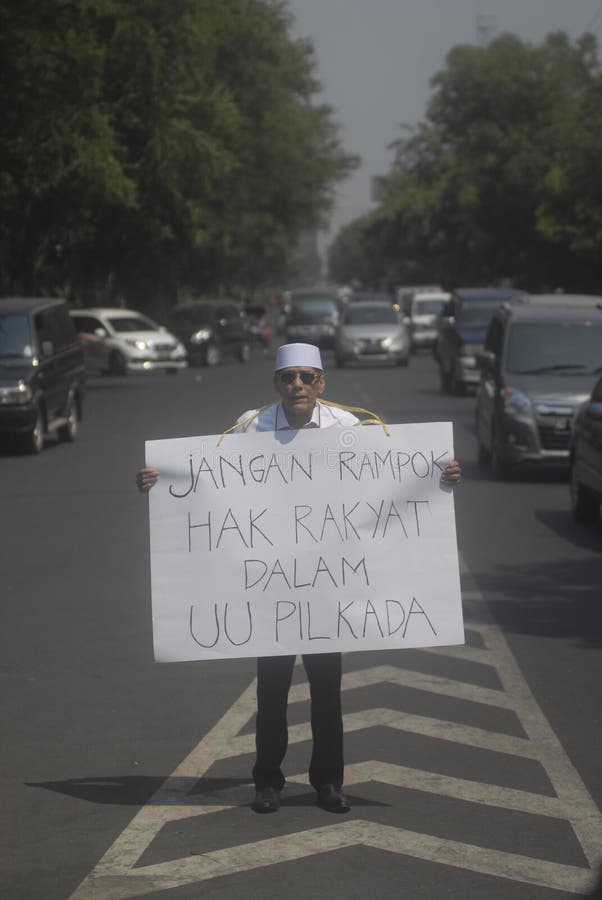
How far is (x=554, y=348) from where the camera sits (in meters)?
18.4

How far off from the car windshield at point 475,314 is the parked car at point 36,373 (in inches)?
445

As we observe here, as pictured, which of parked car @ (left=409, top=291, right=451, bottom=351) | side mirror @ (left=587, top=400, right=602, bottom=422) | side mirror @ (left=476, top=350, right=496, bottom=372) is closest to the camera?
side mirror @ (left=587, top=400, right=602, bottom=422)

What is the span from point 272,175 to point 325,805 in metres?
57.8

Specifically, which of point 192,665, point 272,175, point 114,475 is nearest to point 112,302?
point 272,175

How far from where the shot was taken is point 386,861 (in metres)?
5.24

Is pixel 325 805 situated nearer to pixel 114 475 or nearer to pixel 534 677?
pixel 534 677

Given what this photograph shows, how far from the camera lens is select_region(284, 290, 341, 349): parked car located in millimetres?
58312

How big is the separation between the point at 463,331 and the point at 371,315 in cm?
1328

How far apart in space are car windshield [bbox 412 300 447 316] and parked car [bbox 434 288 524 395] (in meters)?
25.5

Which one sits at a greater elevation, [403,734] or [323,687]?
[323,687]

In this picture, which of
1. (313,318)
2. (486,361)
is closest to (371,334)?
(313,318)

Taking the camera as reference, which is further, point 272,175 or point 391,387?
point 272,175

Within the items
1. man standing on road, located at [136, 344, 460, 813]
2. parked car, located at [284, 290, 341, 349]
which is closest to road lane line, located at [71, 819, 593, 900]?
man standing on road, located at [136, 344, 460, 813]

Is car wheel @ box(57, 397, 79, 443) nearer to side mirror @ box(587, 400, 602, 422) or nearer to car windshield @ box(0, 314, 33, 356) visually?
car windshield @ box(0, 314, 33, 356)
